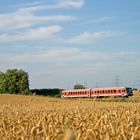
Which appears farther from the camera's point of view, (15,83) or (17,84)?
(15,83)

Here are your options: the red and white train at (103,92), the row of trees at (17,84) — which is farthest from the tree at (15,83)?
the red and white train at (103,92)

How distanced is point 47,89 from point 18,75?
7149mm

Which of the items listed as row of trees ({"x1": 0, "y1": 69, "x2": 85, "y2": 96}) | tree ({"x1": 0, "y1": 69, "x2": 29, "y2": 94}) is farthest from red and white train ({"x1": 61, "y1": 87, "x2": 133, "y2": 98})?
tree ({"x1": 0, "y1": 69, "x2": 29, "y2": 94})

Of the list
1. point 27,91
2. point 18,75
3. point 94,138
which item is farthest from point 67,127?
point 18,75

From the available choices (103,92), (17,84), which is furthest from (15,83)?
(103,92)

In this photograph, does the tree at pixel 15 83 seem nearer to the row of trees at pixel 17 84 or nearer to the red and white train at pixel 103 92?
the row of trees at pixel 17 84

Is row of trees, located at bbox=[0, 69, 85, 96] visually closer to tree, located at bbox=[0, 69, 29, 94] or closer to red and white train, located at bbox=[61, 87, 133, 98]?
tree, located at bbox=[0, 69, 29, 94]

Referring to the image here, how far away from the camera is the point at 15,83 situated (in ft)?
312

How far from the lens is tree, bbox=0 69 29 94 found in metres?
93.8

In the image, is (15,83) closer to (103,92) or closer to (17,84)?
(17,84)

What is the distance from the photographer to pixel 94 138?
20.4ft

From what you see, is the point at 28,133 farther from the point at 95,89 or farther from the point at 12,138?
the point at 95,89

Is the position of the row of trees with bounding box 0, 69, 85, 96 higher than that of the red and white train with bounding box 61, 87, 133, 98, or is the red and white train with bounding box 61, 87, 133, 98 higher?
the row of trees with bounding box 0, 69, 85, 96

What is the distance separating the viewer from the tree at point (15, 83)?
3691 inches
